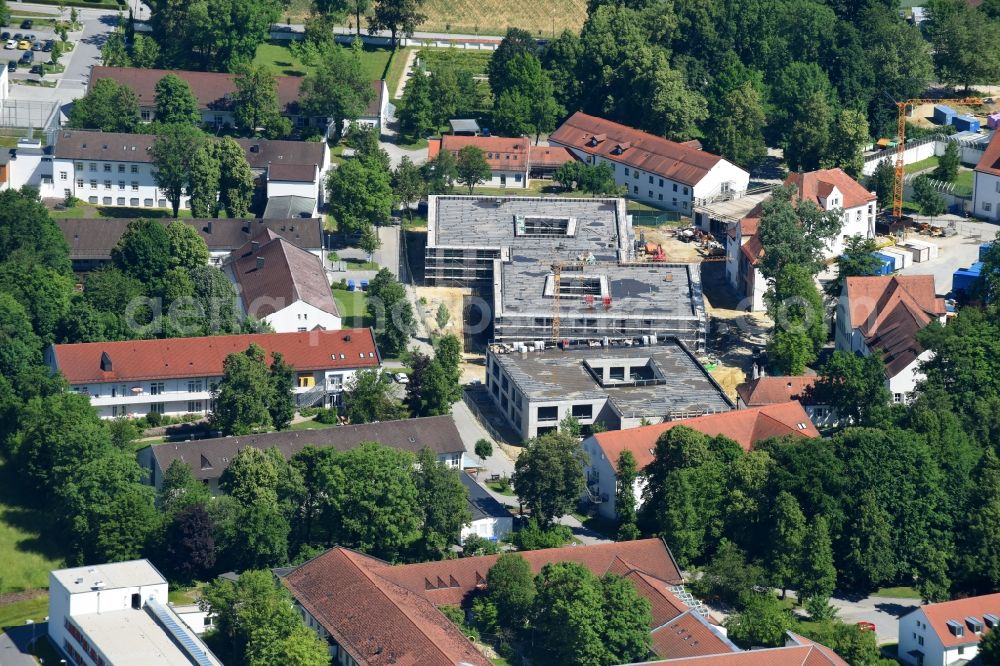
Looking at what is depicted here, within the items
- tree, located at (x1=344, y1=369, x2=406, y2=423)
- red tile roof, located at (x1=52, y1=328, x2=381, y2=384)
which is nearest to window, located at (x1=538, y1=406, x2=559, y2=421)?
tree, located at (x1=344, y1=369, x2=406, y2=423)

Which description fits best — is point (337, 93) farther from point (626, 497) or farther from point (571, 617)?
point (571, 617)

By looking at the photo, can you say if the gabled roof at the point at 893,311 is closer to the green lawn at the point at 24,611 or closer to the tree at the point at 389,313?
the tree at the point at 389,313

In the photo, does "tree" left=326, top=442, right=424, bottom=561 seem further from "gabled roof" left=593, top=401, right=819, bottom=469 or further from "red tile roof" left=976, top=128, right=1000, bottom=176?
"red tile roof" left=976, top=128, right=1000, bottom=176

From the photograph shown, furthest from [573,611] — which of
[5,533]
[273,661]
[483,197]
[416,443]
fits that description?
[483,197]

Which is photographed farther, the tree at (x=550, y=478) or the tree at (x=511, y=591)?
the tree at (x=550, y=478)

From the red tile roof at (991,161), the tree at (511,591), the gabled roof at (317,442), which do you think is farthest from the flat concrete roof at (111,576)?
the red tile roof at (991,161)

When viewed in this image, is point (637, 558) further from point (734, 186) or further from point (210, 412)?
point (734, 186)
